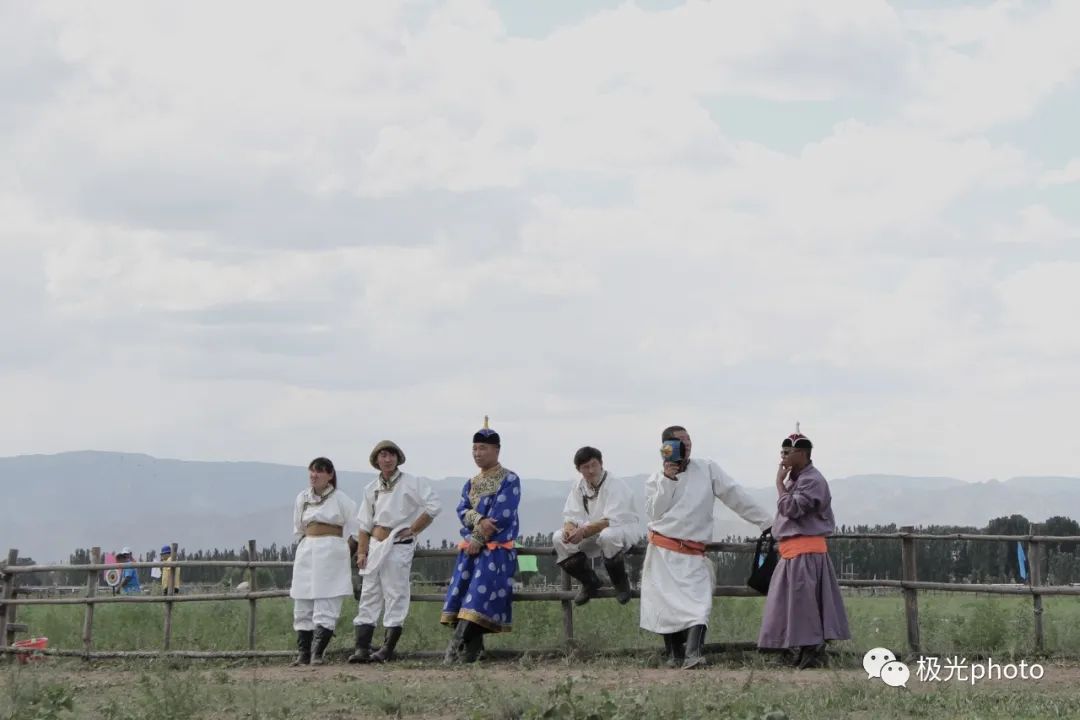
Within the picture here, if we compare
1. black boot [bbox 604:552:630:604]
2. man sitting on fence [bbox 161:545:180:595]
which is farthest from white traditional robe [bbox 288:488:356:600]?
black boot [bbox 604:552:630:604]

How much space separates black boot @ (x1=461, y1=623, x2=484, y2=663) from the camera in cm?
1102

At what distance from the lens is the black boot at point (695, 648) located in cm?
1021

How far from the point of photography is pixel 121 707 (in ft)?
28.7

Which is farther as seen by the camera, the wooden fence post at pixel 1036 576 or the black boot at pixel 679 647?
the wooden fence post at pixel 1036 576

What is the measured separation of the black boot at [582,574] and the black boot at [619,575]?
0.15m

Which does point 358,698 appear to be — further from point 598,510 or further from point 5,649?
point 5,649

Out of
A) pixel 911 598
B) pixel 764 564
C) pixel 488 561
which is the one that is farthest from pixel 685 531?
pixel 911 598

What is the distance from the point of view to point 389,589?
11352 millimetres

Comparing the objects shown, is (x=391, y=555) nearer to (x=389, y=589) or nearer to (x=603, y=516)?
(x=389, y=589)

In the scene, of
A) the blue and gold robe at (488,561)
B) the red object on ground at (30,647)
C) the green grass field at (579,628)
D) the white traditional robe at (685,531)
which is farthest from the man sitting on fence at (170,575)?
the white traditional robe at (685,531)

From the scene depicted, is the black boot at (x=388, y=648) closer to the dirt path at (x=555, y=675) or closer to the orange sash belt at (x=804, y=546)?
the dirt path at (x=555, y=675)

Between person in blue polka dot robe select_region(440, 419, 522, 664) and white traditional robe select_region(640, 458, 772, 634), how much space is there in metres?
1.15

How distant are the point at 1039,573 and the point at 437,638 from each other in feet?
17.0

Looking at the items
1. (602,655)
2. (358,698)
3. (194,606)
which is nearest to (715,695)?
(358,698)
